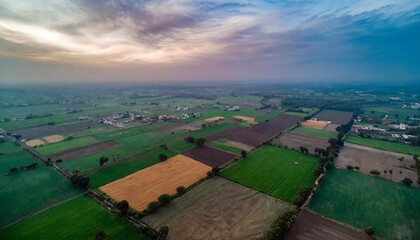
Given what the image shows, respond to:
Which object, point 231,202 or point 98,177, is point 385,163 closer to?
point 231,202

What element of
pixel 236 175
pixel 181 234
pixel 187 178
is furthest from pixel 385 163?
pixel 181 234

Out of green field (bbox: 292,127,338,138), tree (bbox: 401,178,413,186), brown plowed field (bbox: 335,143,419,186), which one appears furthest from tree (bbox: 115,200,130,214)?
green field (bbox: 292,127,338,138)

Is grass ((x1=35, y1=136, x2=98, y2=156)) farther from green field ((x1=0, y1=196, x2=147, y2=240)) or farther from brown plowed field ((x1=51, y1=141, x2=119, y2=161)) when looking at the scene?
green field ((x1=0, y1=196, x2=147, y2=240))

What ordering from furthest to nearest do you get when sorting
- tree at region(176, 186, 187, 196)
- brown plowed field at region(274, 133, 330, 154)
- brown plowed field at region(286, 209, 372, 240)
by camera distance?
brown plowed field at region(274, 133, 330, 154) → tree at region(176, 186, 187, 196) → brown plowed field at region(286, 209, 372, 240)

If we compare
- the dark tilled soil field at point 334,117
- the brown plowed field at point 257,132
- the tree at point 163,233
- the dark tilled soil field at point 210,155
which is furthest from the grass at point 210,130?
the dark tilled soil field at point 334,117

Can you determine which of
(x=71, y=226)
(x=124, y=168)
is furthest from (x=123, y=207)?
(x=124, y=168)

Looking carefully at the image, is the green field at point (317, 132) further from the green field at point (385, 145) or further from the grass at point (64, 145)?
the grass at point (64, 145)
